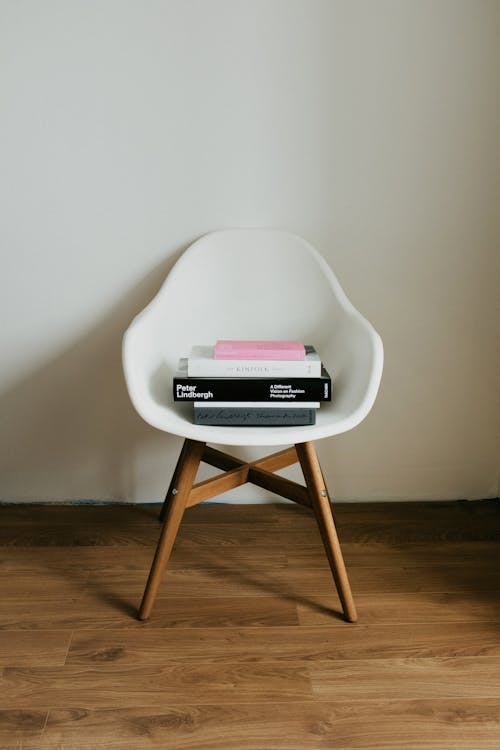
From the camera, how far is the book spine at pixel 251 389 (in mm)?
1267

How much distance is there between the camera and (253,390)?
4.17 feet

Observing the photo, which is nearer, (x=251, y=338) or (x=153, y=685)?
(x=153, y=685)

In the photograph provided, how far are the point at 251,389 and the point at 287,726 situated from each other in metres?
0.57

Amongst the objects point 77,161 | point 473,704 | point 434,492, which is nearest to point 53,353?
point 77,161

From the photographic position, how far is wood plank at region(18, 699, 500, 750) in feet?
3.28

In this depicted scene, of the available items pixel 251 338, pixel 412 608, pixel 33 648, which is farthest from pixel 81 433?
pixel 412 608

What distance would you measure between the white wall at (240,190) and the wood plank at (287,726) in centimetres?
75

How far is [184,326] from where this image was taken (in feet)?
5.11

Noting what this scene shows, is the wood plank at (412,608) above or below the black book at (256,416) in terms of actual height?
below

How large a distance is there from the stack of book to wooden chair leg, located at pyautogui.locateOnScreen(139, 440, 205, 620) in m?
0.08

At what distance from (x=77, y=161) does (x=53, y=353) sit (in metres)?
0.47

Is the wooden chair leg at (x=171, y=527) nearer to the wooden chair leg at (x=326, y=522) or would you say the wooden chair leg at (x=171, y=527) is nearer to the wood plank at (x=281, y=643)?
the wood plank at (x=281, y=643)

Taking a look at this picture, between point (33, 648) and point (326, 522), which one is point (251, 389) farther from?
point (33, 648)

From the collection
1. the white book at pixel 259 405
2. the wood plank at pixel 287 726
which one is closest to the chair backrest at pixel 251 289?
the white book at pixel 259 405
